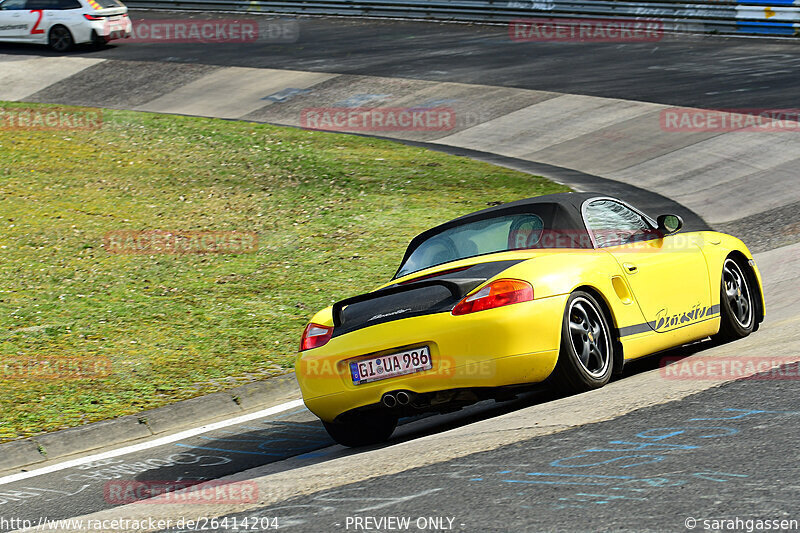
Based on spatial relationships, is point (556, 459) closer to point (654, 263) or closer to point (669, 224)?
point (654, 263)

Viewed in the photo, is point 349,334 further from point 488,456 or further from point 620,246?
point 620,246

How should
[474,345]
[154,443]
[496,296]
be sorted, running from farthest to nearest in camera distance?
[154,443]
[496,296]
[474,345]

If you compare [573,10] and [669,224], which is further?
[573,10]

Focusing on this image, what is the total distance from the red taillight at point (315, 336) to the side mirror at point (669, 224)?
8.55ft

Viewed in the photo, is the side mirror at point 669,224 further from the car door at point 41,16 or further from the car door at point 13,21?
the car door at point 13,21

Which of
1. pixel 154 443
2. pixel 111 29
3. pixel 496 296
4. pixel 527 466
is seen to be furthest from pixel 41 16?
pixel 527 466

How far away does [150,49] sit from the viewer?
97.3ft

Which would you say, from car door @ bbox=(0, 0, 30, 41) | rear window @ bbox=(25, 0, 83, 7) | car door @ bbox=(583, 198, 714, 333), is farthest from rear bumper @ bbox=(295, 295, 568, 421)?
car door @ bbox=(0, 0, 30, 41)

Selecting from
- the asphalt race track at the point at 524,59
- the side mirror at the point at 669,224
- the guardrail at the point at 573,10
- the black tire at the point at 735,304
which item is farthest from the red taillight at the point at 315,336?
the guardrail at the point at 573,10

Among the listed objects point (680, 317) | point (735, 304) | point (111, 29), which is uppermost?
point (111, 29)

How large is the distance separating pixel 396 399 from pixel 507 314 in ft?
2.63

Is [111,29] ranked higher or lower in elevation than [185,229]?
higher

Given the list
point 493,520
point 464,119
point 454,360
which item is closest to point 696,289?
point 454,360

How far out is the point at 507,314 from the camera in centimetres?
614
